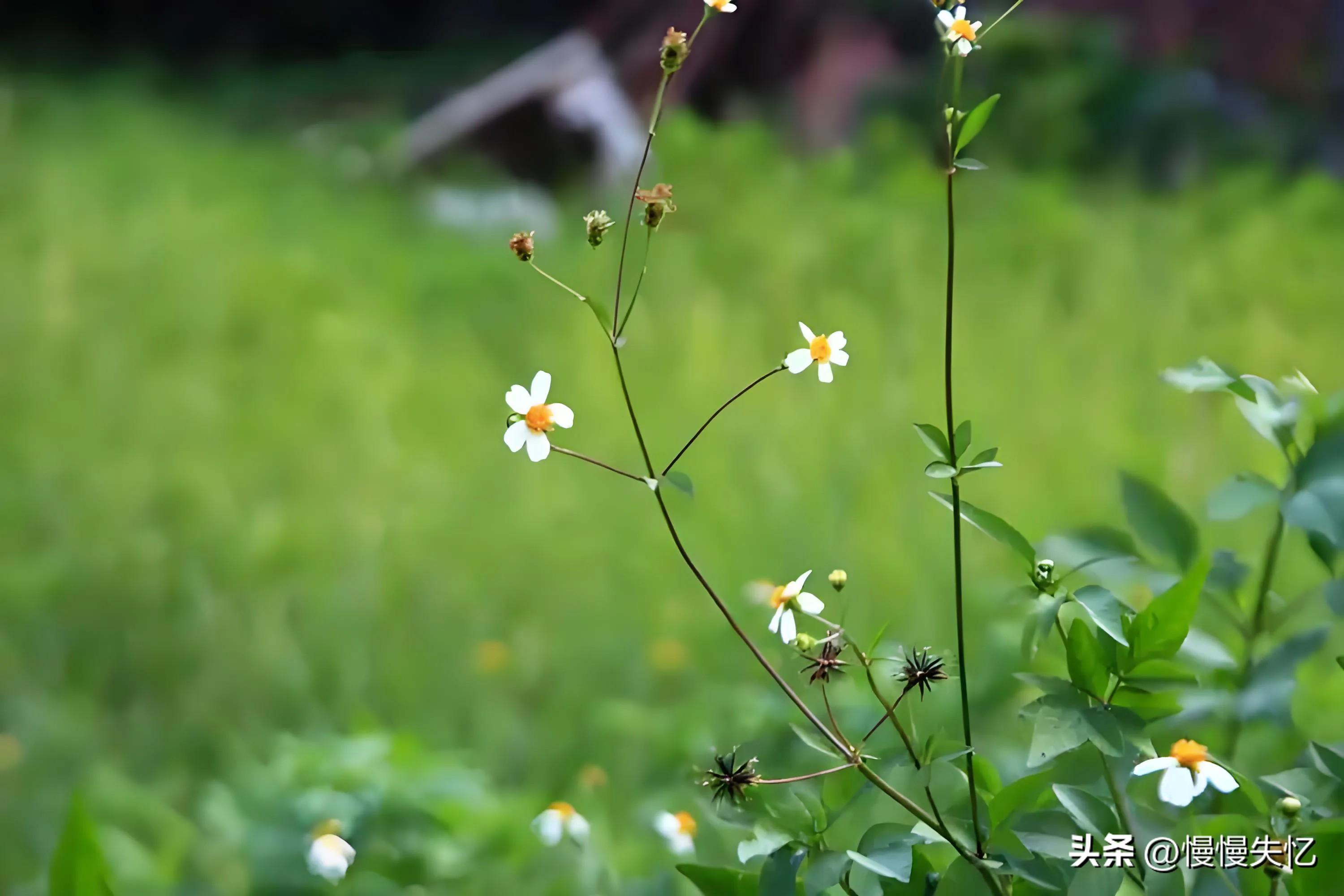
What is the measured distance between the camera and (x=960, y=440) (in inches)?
18.9

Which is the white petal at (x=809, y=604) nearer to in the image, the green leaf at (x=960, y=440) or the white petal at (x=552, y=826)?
the green leaf at (x=960, y=440)

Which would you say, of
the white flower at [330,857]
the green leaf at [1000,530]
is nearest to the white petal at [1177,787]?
the green leaf at [1000,530]

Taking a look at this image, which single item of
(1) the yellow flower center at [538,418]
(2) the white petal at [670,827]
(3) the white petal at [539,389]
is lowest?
(2) the white petal at [670,827]

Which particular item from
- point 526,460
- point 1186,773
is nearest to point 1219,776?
point 1186,773

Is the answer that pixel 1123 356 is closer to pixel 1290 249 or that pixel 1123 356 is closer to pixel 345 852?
pixel 1290 249

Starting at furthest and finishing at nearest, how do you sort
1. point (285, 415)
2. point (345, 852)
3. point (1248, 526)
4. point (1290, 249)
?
1. point (1290, 249)
2. point (285, 415)
3. point (1248, 526)
4. point (345, 852)

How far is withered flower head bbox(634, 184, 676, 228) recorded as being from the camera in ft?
1.57

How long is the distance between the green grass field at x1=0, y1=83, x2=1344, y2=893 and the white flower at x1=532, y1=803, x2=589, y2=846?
0.07m

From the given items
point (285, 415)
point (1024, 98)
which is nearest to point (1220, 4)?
point (1024, 98)

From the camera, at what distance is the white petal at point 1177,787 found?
1.44ft

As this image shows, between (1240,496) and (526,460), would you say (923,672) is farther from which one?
(526,460)

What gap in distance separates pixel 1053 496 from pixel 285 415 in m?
1.14

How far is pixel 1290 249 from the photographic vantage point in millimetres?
2021

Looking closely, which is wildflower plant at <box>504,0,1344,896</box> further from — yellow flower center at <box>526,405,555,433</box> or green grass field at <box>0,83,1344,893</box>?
green grass field at <box>0,83,1344,893</box>
